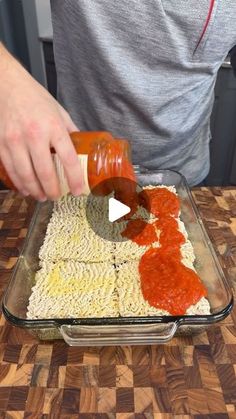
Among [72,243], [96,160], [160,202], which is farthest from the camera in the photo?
[160,202]

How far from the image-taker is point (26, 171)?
0.59 meters

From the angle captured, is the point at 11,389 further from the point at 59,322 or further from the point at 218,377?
the point at 218,377

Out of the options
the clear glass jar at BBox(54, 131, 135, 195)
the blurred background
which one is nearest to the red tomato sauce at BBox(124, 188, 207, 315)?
the clear glass jar at BBox(54, 131, 135, 195)

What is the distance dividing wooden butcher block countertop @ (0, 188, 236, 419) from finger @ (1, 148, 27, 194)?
0.25m

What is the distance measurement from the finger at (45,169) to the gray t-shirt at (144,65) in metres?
0.44

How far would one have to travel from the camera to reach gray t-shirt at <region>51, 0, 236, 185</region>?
0.89 meters

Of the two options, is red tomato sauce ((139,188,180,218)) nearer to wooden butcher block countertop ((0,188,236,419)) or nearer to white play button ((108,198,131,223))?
white play button ((108,198,131,223))

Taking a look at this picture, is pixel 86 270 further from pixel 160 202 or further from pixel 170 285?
pixel 160 202

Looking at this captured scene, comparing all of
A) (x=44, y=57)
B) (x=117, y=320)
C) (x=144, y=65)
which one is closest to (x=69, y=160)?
(x=117, y=320)

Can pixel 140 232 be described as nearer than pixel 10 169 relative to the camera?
No

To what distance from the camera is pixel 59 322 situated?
620mm

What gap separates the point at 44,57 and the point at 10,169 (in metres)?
1.43

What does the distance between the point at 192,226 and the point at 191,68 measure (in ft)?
1.25

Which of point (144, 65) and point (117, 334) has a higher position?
point (144, 65)
